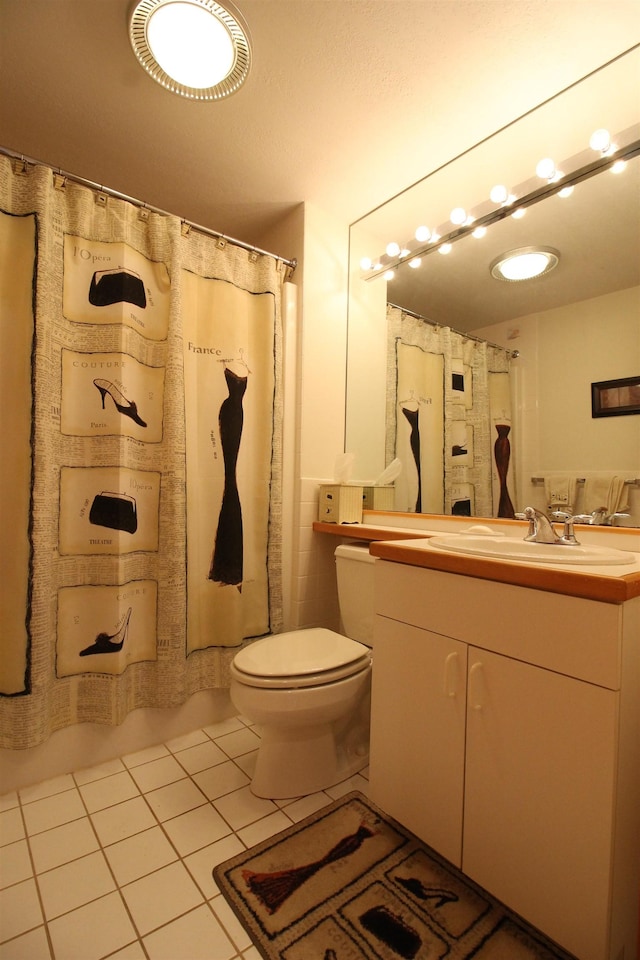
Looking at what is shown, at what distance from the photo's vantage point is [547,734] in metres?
0.81

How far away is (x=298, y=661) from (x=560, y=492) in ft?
3.26

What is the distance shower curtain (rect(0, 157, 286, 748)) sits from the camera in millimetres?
1299

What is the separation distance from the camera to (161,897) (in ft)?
3.18

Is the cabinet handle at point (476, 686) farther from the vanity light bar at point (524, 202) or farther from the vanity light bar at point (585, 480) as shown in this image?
the vanity light bar at point (524, 202)

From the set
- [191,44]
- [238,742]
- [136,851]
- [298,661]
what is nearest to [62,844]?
[136,851]

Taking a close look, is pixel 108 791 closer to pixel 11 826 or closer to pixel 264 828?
pixel 11 826

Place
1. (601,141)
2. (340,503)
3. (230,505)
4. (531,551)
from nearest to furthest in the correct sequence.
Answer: (531,551) < (601,141) < (230,505) < (340,503)

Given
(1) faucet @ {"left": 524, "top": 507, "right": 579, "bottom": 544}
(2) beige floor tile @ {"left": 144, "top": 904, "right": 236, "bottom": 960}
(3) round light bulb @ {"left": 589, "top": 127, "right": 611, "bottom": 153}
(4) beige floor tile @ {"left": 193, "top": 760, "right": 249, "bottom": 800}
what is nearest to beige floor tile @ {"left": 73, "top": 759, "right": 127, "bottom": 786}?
(4) beige floor tile @ {"left": 193, "top": 760, "right": 249, "bottom": 800}

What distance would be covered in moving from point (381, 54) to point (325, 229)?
29.2 inches

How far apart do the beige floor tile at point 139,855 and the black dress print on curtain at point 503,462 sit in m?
1.39

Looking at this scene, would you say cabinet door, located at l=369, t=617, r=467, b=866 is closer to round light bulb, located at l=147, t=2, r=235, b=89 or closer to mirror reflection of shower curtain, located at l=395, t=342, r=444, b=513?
mirror reflection of shower curtain, located at l=395, t=342, r=444, b=513

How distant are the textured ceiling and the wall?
2.30 ft

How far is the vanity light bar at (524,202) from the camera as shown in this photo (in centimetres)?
127

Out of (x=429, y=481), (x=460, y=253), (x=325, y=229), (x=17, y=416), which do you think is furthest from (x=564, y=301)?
(x=17, y=416)
